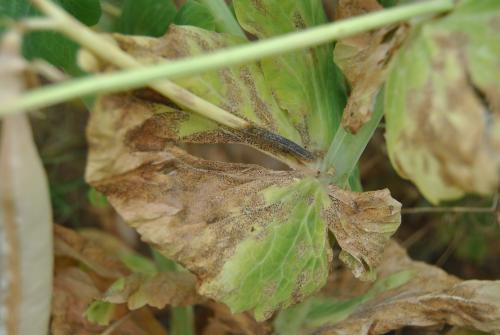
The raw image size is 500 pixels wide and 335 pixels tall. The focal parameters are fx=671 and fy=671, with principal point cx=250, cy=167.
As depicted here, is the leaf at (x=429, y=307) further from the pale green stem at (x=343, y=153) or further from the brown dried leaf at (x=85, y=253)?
the brown dried leaf at (x=85, y=253)

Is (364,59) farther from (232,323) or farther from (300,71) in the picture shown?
(232,323)

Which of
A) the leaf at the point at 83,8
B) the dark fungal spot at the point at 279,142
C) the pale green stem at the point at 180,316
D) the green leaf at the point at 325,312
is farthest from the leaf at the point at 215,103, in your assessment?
the pale green stem at the point at 180,316

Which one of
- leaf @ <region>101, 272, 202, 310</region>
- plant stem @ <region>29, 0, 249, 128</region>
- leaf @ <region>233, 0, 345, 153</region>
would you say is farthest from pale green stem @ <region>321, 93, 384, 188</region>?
leaf @ <region>101, 272, 202, 310</region>

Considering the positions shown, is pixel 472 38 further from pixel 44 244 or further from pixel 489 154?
pixel 44 244

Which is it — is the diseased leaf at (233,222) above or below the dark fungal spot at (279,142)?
below

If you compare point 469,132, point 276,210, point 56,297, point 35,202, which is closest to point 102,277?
point 56,297

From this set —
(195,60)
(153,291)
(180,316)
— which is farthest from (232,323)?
(195,60)

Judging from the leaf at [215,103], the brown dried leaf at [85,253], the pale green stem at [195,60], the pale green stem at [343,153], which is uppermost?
the pale green stem at [195,60]
